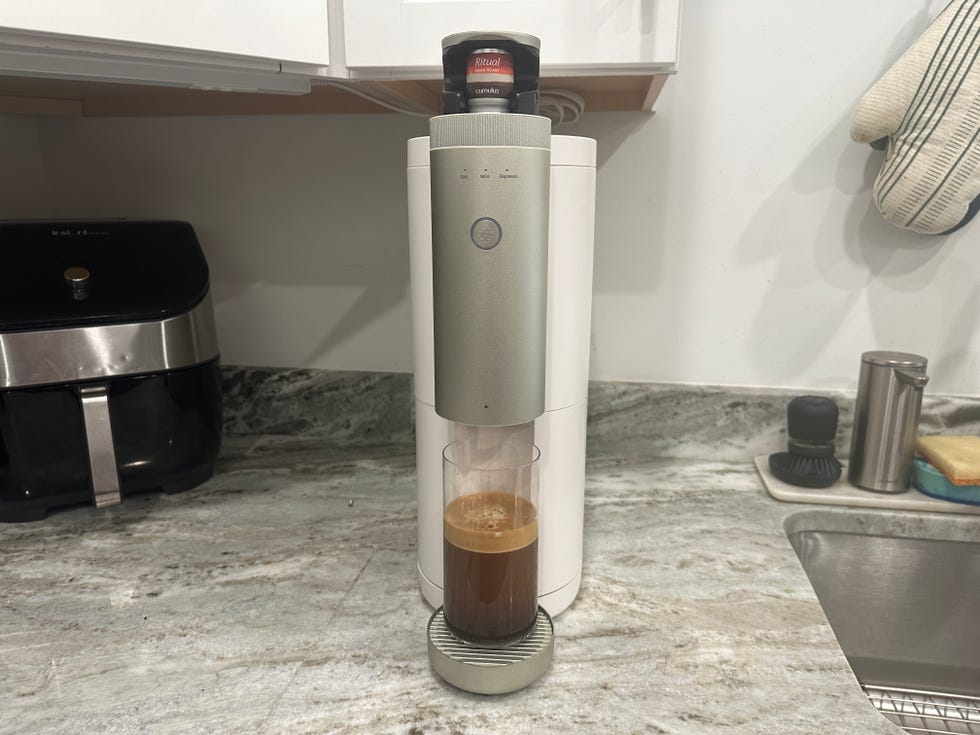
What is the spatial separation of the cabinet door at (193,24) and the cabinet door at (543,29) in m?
0.04

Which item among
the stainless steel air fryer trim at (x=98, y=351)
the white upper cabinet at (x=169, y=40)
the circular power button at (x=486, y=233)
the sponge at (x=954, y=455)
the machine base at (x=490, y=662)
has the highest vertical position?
the white upper cabinet at (x=169, y=40)

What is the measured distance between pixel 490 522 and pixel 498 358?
0.45 ft

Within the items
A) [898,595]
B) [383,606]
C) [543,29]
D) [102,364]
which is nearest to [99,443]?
[102,364]

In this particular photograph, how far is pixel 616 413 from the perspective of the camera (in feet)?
3.12

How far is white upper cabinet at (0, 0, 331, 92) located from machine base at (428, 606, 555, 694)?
46 centimetres

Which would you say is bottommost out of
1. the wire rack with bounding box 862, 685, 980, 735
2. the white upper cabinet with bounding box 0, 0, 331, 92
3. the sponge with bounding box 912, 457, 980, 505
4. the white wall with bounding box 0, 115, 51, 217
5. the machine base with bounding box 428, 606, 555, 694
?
the wire rack with bounding box 862, 685, 980, 735

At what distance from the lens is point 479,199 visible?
46cm

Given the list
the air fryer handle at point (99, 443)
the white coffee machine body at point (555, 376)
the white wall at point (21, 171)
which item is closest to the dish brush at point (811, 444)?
the white coffee machine body at point (555, 376)

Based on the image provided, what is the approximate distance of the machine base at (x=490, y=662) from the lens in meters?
0.53

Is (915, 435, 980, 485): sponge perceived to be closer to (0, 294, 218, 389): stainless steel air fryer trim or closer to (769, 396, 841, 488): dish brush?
(769, 396, 841, 488): dish brush

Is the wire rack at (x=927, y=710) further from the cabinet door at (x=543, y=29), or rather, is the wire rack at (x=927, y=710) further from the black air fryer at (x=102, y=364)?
the black air fryer at (x=102, y=364)

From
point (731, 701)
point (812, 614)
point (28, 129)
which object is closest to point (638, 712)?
point (731, 701)

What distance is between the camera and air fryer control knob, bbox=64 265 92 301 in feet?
2.59

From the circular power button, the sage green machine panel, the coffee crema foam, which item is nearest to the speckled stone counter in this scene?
the coffee crema foam
